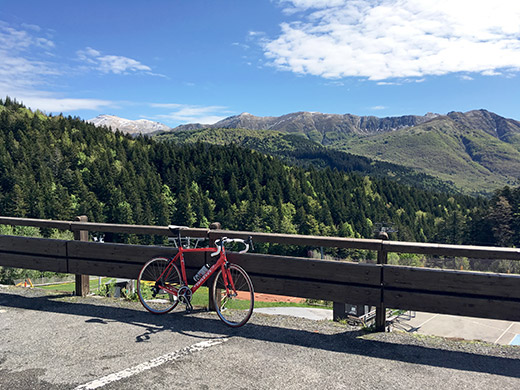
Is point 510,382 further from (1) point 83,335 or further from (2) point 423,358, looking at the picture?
(1) point 83,335

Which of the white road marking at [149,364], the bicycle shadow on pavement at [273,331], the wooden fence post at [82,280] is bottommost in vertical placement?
the bicycle shadow on pavement at [273,331]

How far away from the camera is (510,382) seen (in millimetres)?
4363

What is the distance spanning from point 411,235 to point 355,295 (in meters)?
138

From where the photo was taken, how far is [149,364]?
468 centimetres

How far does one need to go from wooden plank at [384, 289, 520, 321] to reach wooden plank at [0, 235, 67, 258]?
629 centimetres

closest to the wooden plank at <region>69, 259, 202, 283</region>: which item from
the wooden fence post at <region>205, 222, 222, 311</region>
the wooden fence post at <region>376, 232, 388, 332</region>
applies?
the wooden fence post at <region>205, 222, 222, 311</region>

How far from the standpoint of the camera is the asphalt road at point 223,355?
4.30 metres

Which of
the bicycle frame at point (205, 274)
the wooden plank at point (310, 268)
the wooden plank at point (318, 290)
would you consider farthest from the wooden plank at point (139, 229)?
the wooden plank at point (318, 290)

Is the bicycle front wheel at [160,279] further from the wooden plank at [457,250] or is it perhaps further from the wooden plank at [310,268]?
the wooden plank at [457,250]

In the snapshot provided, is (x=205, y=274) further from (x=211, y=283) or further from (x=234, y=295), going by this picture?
(x=234, y=295)

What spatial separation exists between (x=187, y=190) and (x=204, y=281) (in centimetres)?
13312

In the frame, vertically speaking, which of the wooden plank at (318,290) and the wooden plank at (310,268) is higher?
the wooden plank at (310,268)

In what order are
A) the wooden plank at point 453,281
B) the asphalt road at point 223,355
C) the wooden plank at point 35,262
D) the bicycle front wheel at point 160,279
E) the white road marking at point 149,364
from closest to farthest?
the white road marking at point 149,364 < the asphalt road at point 223,355 < the wooden plank at point 453,281 < the bicycle front wheel at point 160,279 < the wooden plank at point 35,262

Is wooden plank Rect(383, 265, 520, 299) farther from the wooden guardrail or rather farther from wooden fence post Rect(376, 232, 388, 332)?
wooden fence post Rect(376, 232, 388, 332)
